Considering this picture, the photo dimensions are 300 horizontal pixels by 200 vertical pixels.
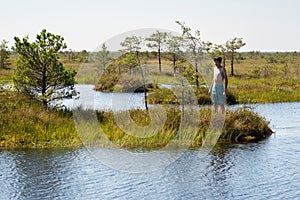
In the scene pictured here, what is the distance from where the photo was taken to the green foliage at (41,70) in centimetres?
1586

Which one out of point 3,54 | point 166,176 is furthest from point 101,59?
point 166,176

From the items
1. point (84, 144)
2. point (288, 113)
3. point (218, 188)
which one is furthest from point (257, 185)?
point (288, 113)

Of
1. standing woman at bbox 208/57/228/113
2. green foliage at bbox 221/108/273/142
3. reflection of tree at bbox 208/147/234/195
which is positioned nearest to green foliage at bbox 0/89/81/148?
reflection of tree at bbox 208/147/234/195

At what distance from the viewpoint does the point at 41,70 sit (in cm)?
1623

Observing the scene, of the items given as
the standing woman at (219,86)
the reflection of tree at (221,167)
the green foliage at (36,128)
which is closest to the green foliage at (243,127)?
the standing woman at (219,86)

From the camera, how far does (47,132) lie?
14.2 meters

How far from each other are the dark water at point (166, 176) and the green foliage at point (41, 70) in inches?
139

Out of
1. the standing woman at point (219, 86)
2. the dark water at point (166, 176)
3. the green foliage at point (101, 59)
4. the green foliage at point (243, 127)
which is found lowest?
the dark water at point (166, 176)

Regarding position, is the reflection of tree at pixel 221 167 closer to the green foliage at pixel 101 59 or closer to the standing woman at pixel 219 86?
the standing woman at pixel 219 86

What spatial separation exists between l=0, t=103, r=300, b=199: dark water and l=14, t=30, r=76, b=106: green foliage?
3535mm

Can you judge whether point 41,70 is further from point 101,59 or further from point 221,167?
point 101,59

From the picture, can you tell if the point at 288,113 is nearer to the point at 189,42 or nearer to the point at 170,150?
the point at 189,42

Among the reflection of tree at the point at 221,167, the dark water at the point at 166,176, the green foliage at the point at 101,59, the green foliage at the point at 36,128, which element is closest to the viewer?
the dark water at the point at 166,176

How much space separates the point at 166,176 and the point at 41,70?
737 centimetres
